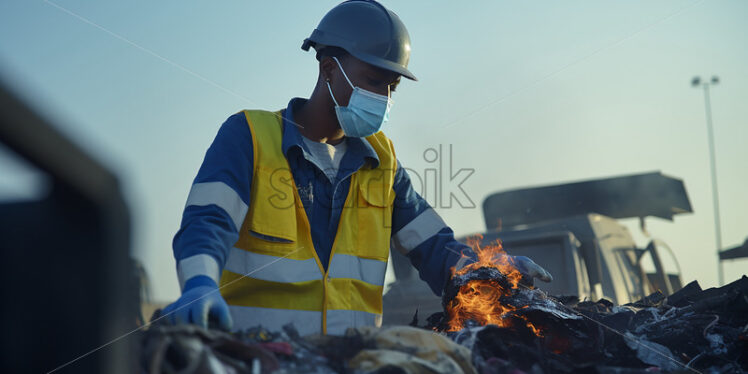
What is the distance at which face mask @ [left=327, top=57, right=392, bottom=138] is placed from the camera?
326 cm

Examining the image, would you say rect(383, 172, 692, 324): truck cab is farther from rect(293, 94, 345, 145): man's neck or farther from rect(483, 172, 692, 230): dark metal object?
rect(293, 94, 345, 145): man's neck

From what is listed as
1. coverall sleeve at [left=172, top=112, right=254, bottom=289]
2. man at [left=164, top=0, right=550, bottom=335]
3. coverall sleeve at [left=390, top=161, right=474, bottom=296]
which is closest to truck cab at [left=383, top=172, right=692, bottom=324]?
coverall sleeve at [left=390, top=161, right=474, bottom=296]

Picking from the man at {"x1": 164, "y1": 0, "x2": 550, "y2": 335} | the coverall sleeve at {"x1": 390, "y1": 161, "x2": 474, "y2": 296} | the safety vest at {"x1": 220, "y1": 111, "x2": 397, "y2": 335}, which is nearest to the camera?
the man at {"x1": 164, "y1": 0, "x2": 550, "y2": 335}

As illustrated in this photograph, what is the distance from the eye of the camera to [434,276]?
323 cm

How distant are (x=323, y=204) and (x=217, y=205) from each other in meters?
0.68

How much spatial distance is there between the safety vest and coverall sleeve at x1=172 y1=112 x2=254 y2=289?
7 centimetres

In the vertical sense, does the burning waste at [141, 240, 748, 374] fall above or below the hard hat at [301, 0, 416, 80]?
below

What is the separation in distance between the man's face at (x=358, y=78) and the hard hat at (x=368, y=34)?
0.05 meters

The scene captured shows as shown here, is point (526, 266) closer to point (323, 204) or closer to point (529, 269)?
point (529, 269)

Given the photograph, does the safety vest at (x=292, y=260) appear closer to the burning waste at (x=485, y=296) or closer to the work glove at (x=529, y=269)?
the burning waste at (x=485, y=296)

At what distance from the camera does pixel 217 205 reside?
8.25ft

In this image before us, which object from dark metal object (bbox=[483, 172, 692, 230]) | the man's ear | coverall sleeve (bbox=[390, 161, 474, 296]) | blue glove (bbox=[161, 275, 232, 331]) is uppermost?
the man's ear

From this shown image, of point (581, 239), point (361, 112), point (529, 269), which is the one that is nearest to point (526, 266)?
point (529, 269)

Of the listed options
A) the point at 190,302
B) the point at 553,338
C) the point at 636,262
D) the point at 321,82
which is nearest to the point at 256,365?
the point at 190,302
